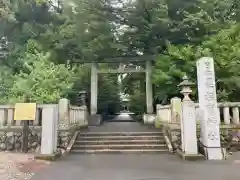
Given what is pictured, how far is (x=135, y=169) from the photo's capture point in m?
6.06

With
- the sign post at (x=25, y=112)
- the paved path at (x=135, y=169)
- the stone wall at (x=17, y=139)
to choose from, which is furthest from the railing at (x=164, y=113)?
the sign post at (x=25, y=112)

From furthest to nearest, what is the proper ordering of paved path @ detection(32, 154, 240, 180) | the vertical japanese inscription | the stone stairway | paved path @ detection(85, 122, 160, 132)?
paved path @ detection(85, 122, 160, 132), the stone stairway, the vertical japanese inscription, paved path @ detection(32, 154, 240, 180)

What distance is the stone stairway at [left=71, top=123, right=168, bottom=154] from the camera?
28.8ft

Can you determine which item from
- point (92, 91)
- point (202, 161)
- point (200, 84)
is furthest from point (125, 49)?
point (202, 161)

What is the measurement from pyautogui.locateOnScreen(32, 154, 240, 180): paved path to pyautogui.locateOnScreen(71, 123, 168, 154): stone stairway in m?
0.93

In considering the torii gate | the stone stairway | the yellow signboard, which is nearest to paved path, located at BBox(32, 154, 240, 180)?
the stone stairway

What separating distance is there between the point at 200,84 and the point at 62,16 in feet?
34.3

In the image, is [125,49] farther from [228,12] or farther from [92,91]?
[228,12]

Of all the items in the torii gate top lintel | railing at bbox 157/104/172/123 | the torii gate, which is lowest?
railing at bbox 157/104/172/123

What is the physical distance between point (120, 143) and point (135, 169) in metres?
3.29

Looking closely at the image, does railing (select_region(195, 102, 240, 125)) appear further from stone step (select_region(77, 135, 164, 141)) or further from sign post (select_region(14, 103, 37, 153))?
sign post (select_region(14, 103, 37, 153))

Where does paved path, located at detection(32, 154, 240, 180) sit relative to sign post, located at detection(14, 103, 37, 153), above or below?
below

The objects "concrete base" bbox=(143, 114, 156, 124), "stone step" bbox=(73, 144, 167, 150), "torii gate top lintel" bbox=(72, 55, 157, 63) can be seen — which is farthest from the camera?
"torii gate top lintel" bbox=(72, 55, 157, 63)

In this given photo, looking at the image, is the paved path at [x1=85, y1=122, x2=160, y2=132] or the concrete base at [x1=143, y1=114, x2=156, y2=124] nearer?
the paved path at [x1=85, y1=122, x2=160, y2=132]
